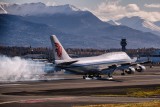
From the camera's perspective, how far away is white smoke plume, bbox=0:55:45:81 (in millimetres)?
127562

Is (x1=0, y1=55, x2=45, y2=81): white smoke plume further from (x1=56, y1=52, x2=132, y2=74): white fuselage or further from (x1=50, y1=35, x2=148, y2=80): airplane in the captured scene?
(x1=56, y1=52, x2=132, y2=74): white fuselage

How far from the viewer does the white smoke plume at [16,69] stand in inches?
5022

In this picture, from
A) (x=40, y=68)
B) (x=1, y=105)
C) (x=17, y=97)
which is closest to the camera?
(x=1, y=105)

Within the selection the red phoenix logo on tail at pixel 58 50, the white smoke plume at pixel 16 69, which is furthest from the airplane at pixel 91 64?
the white smoke plume at pixel 16 69

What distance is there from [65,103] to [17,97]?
13.2m

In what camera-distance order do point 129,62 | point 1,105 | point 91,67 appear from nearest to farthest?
point 1,105 < point 91,67 < point 129,62

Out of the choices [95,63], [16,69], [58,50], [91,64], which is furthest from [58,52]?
[16,69]

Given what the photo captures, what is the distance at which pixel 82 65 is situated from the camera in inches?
5069

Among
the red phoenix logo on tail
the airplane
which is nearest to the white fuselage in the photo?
the airplane

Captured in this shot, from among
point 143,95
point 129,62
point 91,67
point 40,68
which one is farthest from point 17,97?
point 40,68

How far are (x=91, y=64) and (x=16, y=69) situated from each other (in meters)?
22.9

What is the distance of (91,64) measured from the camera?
131375 millimetres

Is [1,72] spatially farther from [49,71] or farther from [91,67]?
[49,71]

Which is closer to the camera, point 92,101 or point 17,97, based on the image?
point 92,101
